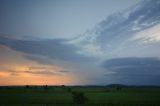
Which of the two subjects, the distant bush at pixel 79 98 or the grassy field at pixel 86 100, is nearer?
the grassy field at pixel 86 100

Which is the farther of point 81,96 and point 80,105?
point 81,96

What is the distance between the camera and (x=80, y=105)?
4850cm

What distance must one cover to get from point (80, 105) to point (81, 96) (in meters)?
5.13

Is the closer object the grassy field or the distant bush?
the grassy field

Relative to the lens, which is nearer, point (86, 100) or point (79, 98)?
point (79, 98)

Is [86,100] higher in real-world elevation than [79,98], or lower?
lower

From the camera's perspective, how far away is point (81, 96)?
5353 centimetres
